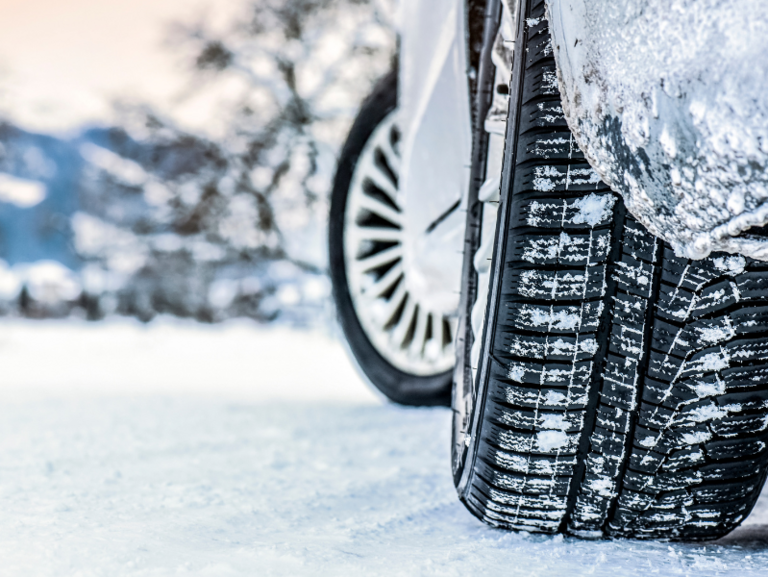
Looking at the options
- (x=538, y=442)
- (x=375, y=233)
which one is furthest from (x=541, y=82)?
(x=375, y=233)

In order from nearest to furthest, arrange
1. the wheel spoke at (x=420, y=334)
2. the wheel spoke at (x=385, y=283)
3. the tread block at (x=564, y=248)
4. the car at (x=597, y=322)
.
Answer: the car at (x=597, y=322) < the tread block at (x=564, y=248) < the wheel spoke at (x=420, y=334) < the wheel spoke at (x=385, y=283)

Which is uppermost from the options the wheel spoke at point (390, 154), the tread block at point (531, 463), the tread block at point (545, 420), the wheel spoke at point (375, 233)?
the wheel spoke at point (390, 154)

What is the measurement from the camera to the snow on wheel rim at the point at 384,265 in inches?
79.1

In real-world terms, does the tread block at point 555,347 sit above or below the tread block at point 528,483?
above

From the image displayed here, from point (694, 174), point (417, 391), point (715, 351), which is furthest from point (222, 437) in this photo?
point (694, 174)

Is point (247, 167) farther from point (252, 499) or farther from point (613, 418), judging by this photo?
point (613, 418)

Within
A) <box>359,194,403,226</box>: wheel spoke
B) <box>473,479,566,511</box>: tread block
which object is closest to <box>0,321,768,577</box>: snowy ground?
<box>473,479,566,511</box>: tread block

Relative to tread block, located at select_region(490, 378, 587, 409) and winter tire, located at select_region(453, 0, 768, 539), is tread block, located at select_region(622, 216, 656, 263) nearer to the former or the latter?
winter tire, located at select_region(453, 0, 768, 539)

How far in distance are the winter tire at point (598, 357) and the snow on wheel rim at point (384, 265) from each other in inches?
46.7

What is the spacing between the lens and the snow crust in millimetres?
483

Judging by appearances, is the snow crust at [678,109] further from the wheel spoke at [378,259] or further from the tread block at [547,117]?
the wheel spoke at [378,259]

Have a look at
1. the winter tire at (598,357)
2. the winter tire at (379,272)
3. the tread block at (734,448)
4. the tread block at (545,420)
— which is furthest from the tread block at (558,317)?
the winter tire at (379,272)

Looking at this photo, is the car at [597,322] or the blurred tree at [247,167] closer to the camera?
the car at [597,322]

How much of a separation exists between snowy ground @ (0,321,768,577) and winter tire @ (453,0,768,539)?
9cm
